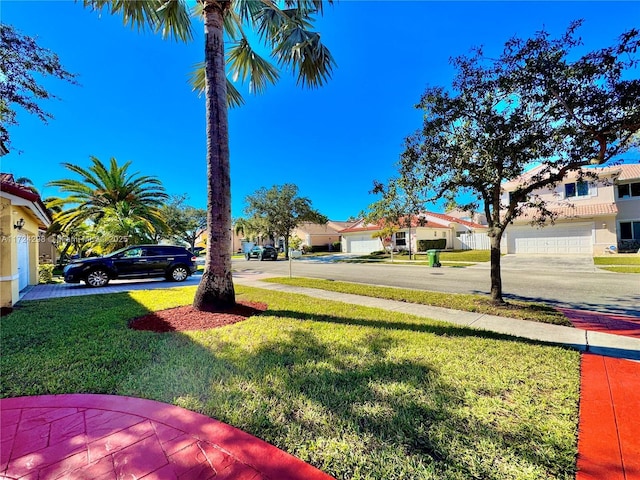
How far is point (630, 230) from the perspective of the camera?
70.6ft

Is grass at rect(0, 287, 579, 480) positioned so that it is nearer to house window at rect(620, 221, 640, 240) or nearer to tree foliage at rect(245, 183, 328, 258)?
tree foliage at rect(245, 183, 328, 258)

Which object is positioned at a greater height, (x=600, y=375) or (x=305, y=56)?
(x=305, y=56)

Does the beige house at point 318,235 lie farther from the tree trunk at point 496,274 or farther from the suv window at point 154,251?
the tree trunk at point 496,274

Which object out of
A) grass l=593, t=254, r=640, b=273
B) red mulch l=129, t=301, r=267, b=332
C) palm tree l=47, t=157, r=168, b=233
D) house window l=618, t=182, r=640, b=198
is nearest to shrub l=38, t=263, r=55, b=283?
palm tree l=47, t=157, r=168, b=233

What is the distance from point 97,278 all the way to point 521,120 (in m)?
15.5

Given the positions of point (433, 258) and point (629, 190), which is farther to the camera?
point (629, 190)

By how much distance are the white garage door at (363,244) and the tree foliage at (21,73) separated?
Result: 31921 millimetres

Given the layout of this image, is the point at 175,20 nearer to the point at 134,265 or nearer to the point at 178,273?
the point at 134,265

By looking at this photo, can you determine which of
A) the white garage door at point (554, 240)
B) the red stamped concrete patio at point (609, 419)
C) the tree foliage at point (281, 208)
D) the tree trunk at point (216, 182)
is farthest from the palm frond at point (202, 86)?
the white garage door at point (554, 240)

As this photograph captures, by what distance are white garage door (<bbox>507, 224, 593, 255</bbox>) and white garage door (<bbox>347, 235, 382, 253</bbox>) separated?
14369mm

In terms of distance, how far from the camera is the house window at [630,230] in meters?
21.2

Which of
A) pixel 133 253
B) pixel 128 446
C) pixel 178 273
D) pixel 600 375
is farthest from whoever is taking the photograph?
pixel 178 273

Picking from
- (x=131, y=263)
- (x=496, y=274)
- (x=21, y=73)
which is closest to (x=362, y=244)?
(x=131, y=263)

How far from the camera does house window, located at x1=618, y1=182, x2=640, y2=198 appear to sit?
69.5 feet
